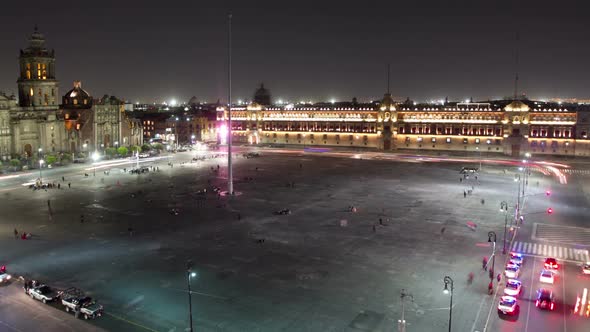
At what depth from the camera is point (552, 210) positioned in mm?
61312

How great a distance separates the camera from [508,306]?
30953 mm

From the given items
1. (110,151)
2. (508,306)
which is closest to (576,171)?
(508,306)

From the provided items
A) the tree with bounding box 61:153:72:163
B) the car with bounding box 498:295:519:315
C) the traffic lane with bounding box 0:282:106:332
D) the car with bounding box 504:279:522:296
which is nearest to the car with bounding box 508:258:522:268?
the car with bounding box 504:279:522:296

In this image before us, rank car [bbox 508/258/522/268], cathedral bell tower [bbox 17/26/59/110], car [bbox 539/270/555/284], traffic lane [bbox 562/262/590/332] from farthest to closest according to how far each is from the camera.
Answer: cathedral bell tower [bbox 17/26/59/110], car [bbox 508/258/522/268], car [bbox 539/270/555/284], traffic lane [bbox 562/262/590/332]

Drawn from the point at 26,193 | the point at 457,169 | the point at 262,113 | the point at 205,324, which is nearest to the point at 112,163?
the point at 26,193

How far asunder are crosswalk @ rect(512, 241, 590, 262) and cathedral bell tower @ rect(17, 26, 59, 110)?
356 ft

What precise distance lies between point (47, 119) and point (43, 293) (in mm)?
88399

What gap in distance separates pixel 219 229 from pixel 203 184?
1218 inches

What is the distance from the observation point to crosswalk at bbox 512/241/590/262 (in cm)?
4338

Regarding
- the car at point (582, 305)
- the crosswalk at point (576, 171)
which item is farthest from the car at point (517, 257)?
the crosswalk at point (576, 171)

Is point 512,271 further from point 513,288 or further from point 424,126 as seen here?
point 424,126

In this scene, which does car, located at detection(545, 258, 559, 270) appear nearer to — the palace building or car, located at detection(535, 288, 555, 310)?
car, located at detection(535, 288, 555, 310)

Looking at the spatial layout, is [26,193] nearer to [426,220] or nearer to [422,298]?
[426,220]

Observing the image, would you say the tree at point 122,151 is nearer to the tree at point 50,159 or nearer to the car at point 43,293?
the tree at point 50,159
